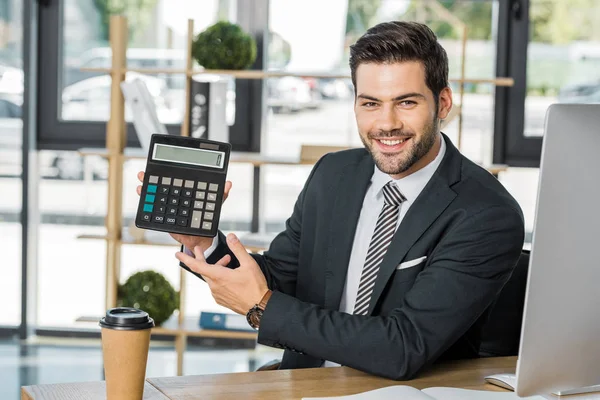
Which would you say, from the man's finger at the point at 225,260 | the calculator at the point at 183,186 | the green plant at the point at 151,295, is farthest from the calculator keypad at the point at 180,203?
the green plant at the point at 151,295

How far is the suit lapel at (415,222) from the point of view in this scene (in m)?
1.83

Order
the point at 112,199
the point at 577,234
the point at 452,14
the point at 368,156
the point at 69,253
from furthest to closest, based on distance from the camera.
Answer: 1. the point at 69,253
2. the point at 452,14
3. the point at 112,199
4. the point at 368,156
5. the point at 577,234

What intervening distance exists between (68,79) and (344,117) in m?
1.29

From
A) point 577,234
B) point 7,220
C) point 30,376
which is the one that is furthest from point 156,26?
point 577,234

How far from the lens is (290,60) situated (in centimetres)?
414

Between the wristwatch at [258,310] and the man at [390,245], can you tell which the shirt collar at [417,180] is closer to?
the man at [390,245]

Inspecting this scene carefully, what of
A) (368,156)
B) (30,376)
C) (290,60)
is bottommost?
(30,376)

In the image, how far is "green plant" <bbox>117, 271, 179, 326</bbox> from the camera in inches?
141

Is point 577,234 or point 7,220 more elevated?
point 577,234

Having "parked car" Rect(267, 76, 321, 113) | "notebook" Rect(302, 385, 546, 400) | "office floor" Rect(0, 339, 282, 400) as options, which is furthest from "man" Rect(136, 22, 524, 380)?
"parked car" Rect(267, 76, 321, 113)

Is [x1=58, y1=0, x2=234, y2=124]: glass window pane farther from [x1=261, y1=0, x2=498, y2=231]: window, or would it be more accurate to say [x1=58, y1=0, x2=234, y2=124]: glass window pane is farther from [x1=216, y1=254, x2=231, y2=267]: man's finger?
[x1=216, y1=254, x2=231, y2=267]: man's finger

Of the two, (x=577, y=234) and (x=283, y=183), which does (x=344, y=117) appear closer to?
(x=283, y=183)

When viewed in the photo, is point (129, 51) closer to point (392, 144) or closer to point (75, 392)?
point (392, 144)

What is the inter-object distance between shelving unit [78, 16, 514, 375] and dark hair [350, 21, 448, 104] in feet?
5.23
